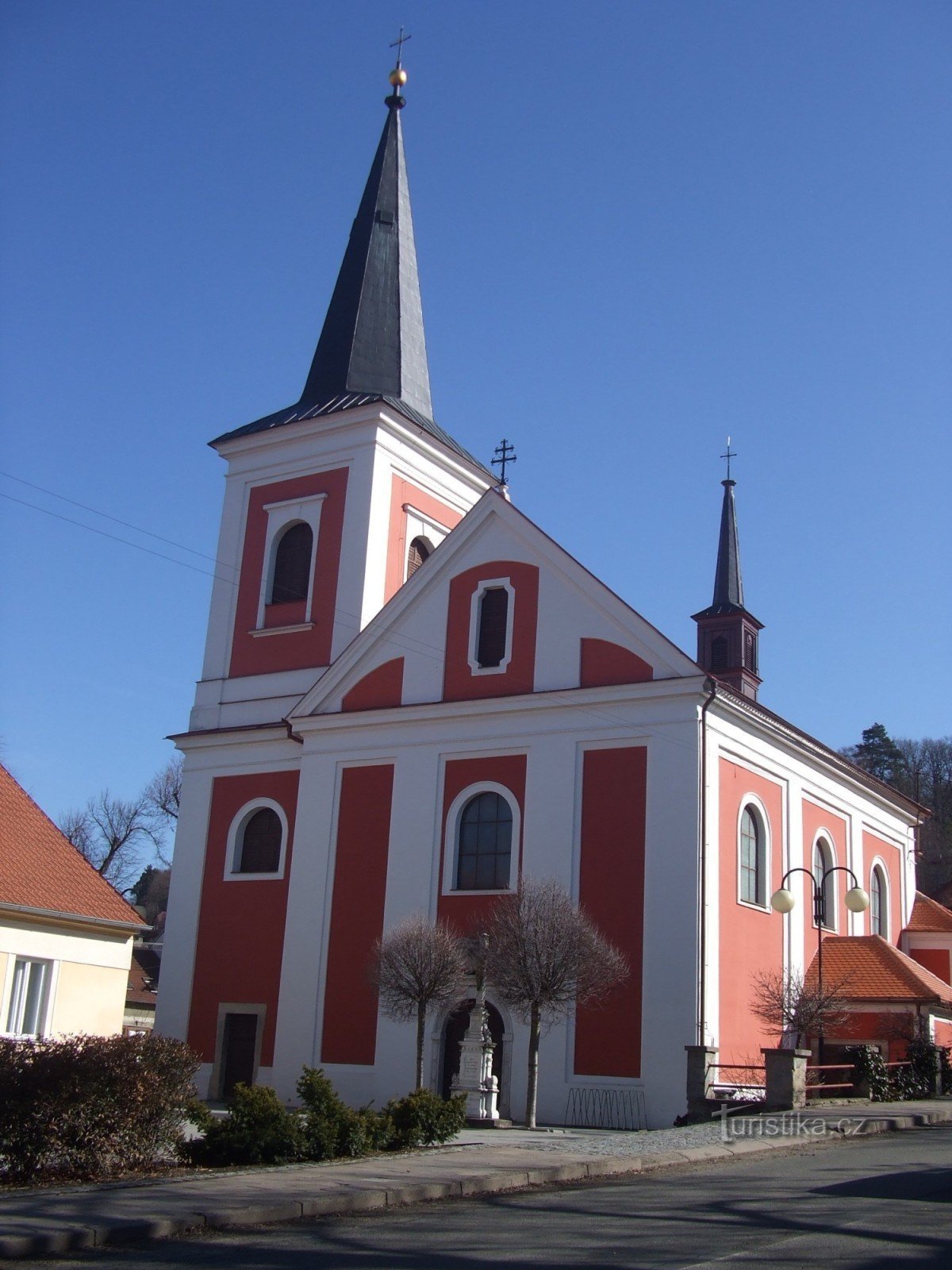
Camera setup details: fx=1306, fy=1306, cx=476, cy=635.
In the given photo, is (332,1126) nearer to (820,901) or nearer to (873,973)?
(820,901)

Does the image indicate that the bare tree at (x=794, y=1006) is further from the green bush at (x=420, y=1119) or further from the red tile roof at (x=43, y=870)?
the red tile roof at (x=43, y=870)

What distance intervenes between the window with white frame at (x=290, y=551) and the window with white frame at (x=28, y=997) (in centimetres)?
1050

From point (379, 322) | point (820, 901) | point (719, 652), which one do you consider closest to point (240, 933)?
point (820, 901)

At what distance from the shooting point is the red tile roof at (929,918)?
33281mm

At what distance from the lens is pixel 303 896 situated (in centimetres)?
2625

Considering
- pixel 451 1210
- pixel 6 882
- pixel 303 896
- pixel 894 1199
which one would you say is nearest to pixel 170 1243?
pixel 451 1210

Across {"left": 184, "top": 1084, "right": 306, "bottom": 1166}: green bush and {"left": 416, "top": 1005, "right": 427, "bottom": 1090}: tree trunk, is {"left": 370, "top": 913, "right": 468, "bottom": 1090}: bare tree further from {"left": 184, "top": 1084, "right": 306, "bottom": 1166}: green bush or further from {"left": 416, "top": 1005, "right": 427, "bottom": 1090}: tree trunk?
{"left": 184, "top": 1084, "right": 306, "bottom": 1166}: green bush

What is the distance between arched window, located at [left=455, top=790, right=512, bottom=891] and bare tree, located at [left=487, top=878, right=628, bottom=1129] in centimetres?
348

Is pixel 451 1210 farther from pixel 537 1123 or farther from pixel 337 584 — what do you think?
pixel 337 584

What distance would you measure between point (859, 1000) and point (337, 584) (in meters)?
13.8

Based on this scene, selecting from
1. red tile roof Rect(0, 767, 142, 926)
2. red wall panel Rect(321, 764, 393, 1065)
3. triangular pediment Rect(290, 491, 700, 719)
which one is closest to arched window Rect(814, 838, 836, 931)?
triangular pediment Rect(290, 491, 700, 719)

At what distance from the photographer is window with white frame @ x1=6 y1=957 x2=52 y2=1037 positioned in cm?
2106

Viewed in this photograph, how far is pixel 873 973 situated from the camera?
2603cm

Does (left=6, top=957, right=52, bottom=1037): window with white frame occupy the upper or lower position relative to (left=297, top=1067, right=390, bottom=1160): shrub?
upper
